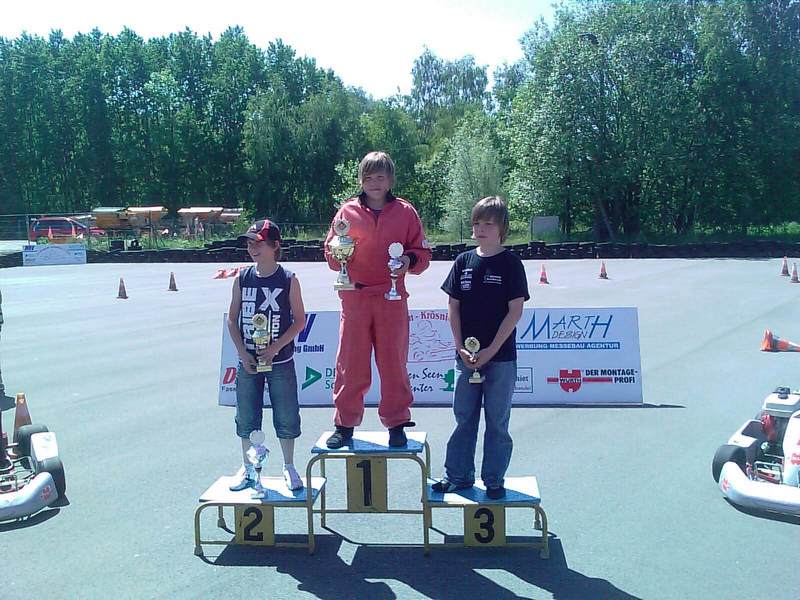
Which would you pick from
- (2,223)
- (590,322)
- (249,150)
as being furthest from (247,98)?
(590,322)

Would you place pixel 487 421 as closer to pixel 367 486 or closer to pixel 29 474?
pixel 367 486

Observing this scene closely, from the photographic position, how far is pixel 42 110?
73.1 meters

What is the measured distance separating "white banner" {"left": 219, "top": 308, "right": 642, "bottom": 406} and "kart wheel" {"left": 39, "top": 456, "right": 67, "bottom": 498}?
9.93ft

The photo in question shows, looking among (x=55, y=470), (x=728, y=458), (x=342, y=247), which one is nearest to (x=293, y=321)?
(x=342, y=247)

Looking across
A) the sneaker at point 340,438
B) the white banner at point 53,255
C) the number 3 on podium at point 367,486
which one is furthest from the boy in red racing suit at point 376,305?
the white banner at point 53,255

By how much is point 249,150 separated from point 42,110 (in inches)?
844

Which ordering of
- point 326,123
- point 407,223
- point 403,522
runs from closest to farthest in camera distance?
point 407,223 → point 403,522 → point 326,123

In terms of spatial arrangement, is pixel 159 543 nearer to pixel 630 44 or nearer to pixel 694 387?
pixel 694 387

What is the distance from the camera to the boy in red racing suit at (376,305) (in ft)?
15.8

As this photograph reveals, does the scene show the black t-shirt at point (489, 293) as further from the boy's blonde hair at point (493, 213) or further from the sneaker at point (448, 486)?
the sneaker at point (448, 486)

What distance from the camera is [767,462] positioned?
578 centimetres

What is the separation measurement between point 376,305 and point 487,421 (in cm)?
99

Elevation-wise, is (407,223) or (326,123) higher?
(326,123)

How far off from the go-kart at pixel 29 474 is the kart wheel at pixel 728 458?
476 centimetres
